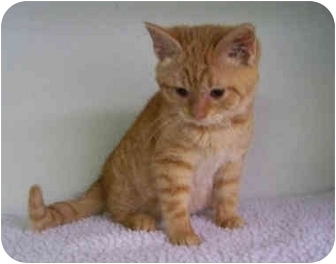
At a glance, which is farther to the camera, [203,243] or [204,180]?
[204,180]

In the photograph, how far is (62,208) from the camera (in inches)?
69.5

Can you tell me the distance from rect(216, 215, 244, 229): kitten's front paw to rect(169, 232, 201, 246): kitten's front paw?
17 centimetres

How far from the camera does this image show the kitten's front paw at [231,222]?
5.55 feet

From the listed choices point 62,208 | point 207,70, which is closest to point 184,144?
point 207,70

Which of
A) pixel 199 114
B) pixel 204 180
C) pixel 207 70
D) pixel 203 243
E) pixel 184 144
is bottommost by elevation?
pixel 203 243

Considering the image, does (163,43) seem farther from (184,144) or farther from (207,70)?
(184,144)

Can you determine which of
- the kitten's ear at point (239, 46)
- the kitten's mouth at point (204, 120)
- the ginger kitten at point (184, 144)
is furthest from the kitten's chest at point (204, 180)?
the kitten's ear at point (239, 46)

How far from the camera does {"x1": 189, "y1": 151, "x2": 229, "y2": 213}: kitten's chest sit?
162 cm

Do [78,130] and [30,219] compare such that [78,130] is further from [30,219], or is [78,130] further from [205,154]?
[205,154]

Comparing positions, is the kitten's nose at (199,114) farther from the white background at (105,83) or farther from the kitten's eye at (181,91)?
the white background at (105,83)

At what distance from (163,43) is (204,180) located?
472 millimetres

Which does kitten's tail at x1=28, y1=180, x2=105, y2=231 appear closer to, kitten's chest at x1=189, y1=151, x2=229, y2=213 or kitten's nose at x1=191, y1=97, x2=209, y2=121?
kitten's chest at x1=189, y1=151, x2=229, y2=213

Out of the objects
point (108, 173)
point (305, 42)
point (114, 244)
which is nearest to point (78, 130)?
point (108, 173)

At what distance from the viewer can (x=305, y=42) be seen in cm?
196
